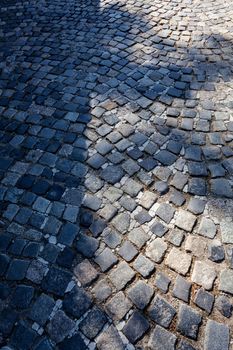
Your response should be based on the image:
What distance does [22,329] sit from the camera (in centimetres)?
231

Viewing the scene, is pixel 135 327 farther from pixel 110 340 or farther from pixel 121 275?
pixel 121 275

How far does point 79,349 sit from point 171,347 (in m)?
0.62

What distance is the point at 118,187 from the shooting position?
3.14 meters

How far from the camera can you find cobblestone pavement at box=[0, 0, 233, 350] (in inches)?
92.6

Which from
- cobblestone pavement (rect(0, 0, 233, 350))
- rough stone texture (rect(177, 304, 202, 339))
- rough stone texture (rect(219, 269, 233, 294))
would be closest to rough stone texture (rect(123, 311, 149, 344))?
cobblestone pavement (rect(0, 0, 233, 350))

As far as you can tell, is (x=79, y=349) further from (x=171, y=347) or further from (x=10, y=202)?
(x=10, y=202)

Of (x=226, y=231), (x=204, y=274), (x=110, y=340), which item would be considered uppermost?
(x=226, y=231)

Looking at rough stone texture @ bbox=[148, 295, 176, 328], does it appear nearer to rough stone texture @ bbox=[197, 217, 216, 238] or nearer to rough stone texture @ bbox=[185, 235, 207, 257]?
rough stone texture @ bbox=[185, 235, 207, 257]

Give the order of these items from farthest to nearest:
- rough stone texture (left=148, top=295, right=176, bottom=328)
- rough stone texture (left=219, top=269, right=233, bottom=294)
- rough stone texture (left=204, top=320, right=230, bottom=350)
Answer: rough stone texture (left=219, top=269, right=233, bottom=294) < rough stone texture (left=148, top=295, right=176, bottom=328) < rough stone texture (left=204, top=320, right=230, bottom=350)

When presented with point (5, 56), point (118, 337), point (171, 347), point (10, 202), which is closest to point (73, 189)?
point (10, 202)

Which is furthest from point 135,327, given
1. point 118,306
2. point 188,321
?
point 188,321

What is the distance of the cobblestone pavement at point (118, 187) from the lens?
2352 millimetres

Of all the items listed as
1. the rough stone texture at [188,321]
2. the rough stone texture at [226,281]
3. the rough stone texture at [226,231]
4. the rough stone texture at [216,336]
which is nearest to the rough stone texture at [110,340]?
the rough stone texture at [188,321]

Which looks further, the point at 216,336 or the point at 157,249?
the point at 157,249
